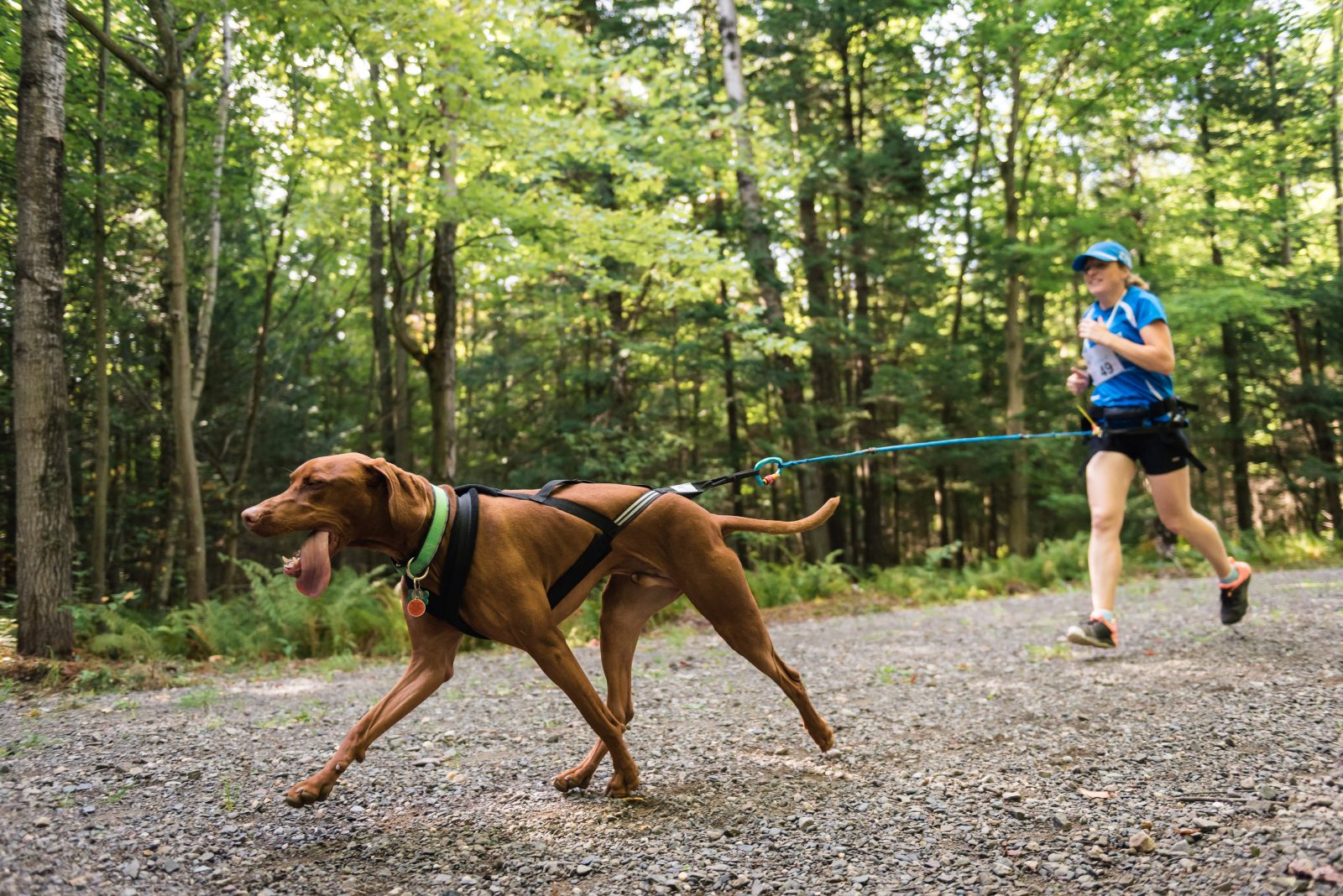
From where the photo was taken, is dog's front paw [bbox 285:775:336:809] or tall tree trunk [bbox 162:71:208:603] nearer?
dog's front paw [bbox 285:775:336:809]

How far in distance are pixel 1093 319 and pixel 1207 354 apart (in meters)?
16.7

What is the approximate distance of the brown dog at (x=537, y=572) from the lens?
9.07 feet

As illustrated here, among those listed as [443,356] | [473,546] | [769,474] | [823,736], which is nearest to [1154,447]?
[769,474]

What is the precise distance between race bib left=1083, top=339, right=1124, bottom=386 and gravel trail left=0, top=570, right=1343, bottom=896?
5.89 feet

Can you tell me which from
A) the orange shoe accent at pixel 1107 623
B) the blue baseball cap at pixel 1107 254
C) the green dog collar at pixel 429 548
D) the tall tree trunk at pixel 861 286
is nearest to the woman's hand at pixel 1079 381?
the blue baseball cap at pixel 1107 254

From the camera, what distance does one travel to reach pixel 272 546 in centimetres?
1555

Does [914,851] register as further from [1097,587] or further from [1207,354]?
[1207,354]

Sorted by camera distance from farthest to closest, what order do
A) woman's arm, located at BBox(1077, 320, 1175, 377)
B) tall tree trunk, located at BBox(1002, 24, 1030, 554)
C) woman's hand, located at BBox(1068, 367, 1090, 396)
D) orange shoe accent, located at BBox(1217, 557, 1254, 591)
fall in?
tall tree trunk, located at BBox(1002, 24, 1030, 554)
orange shoe accent, located at BBox(1217, 557, 1254, 591)
woman's hand, located at BBox(1068, 367, 1090, 396)
woman's arm, located at BBox(1077, 320, 1175, 377)

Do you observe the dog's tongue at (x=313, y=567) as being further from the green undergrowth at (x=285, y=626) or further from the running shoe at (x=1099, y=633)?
the running shoe at (x=1099, y=633)

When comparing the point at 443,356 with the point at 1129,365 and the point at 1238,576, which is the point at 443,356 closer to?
the point at 1129,365

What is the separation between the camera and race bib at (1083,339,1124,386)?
5.06 meters

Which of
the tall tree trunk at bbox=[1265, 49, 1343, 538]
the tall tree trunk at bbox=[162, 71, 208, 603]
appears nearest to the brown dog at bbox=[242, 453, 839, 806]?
the tall tree trunk at bbox=[162, 71, 208, 603]

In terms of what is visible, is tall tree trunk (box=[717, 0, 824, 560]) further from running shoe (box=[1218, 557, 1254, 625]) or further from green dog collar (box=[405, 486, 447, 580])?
green dog collar (box=[405, 486, 447, 580])

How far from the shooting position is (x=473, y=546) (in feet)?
9.53
